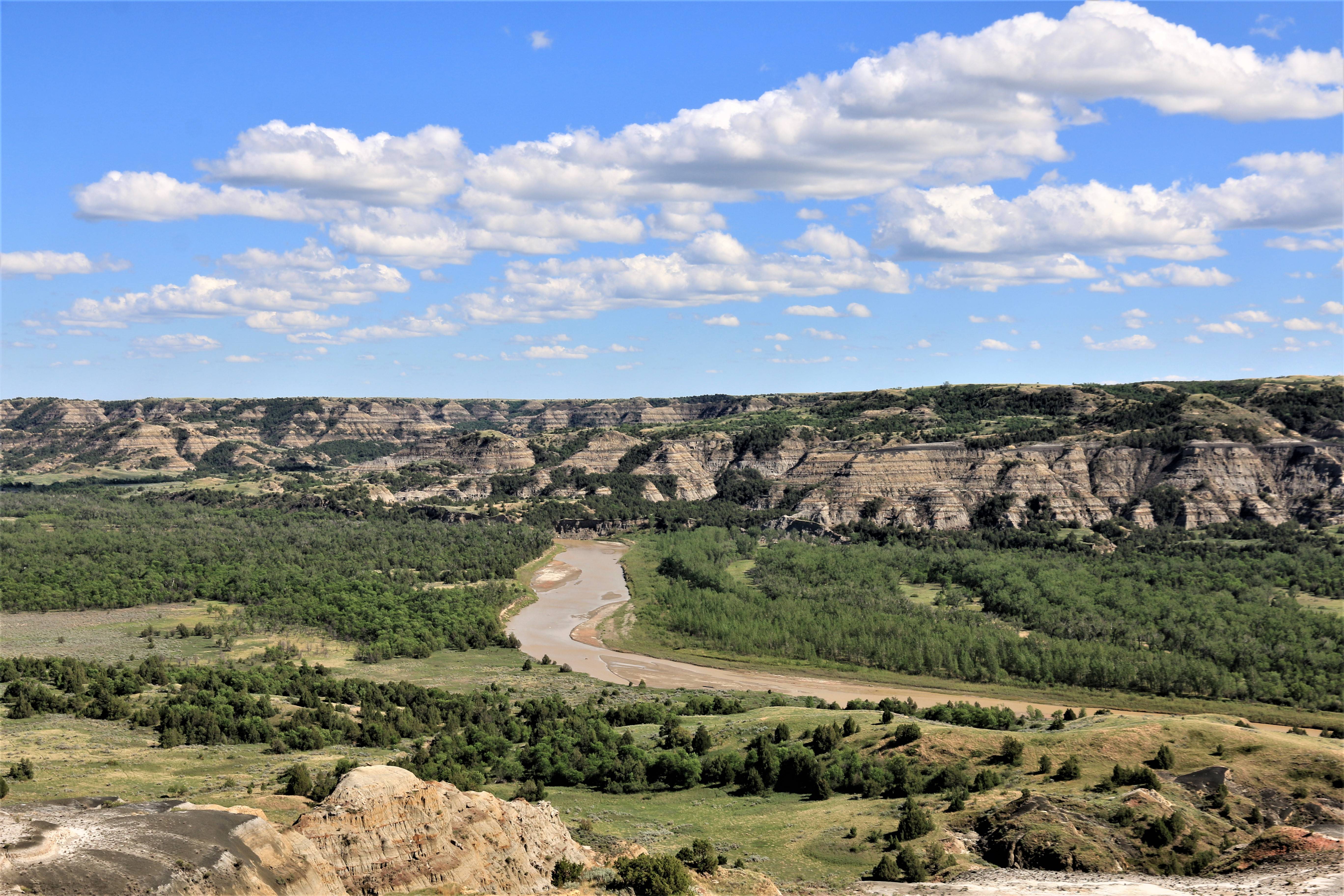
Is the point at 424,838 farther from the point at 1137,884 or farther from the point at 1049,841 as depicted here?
the point at 1137,884

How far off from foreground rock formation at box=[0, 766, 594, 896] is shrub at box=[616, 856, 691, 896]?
3.12 metres

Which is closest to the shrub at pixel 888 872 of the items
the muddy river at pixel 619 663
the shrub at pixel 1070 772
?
the shrub at pixel 1070 772

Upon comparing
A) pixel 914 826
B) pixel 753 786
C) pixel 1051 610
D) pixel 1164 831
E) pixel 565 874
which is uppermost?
pixel 565 874

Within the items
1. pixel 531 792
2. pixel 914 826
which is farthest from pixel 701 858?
pixel 531 792

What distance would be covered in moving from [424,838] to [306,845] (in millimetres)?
4341

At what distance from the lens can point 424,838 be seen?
37.8 meters

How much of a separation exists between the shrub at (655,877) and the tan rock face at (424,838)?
319 centimetres

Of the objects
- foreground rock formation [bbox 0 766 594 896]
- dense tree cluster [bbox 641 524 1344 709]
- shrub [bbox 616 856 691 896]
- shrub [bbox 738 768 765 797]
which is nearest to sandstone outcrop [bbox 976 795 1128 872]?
shrub [bbox 738 768 765 797]

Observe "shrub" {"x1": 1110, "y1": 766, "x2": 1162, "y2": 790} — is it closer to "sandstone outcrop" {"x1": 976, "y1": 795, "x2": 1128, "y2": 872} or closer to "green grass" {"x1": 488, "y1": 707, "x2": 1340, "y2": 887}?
"green grass" {"x1": 488, "y1": 707, "x2": 1340, "y2": 887}

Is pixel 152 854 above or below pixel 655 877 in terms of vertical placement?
above

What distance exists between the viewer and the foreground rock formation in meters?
30.6

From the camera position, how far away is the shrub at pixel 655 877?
1465 inches

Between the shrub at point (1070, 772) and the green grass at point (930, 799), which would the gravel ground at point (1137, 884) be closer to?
the green grass at point (930, 799)

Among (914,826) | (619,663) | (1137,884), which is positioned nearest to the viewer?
(1137,884)
